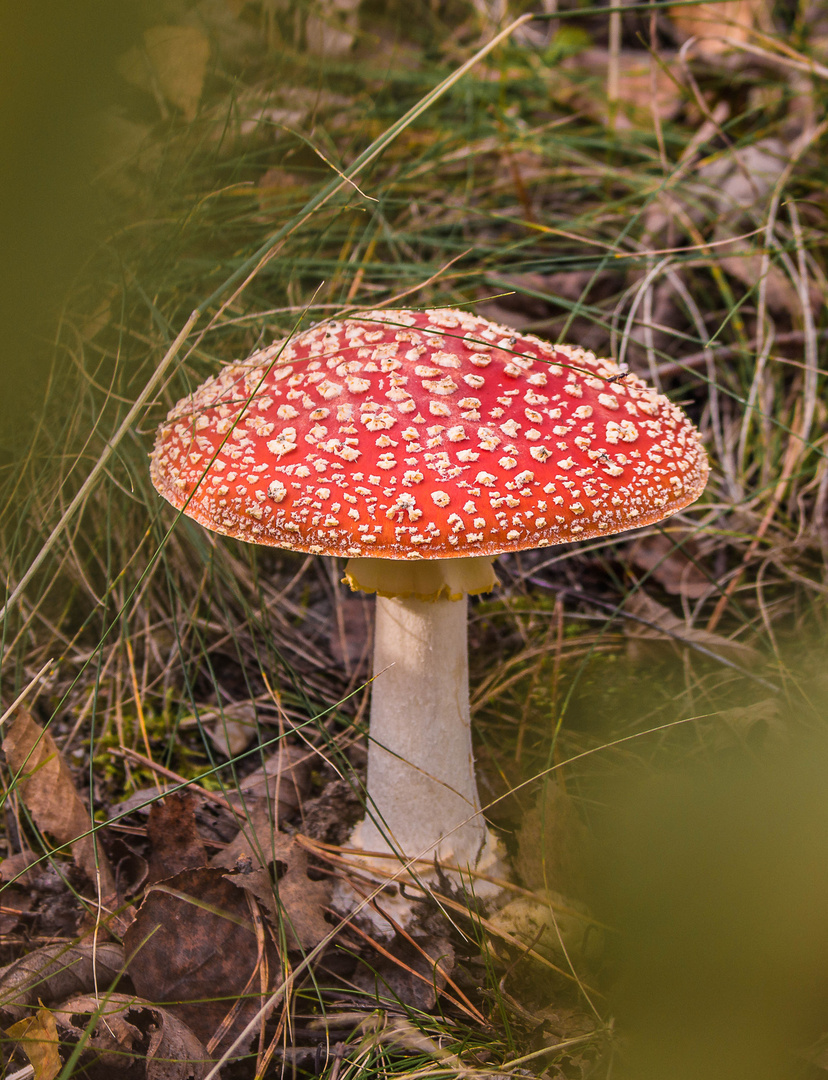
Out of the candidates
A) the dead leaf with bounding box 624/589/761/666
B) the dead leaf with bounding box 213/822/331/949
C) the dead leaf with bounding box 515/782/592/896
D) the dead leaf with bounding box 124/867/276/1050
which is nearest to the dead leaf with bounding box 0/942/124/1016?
the dead leaf with bounding box 124/867/276/1050

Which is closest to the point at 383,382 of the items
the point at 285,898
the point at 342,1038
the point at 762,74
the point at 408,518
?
the point at 408,518

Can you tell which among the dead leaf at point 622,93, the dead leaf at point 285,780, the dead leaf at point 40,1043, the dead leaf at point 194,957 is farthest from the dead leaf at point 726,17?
the dead leaf at point 40,1043

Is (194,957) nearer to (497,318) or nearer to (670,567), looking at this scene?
(670,567)

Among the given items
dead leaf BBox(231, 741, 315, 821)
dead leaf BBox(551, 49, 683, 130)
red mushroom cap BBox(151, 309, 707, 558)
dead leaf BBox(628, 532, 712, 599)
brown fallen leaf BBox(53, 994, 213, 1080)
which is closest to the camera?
red mushroom cap BBox(151, 309, 707, 558)

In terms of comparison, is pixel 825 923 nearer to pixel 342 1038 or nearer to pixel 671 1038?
pixel 671 1038

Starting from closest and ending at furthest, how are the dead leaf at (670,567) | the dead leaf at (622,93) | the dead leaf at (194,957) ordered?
the dead leaf at (194,957), the dead leaf at (670,567), the dead leaf at (622,93)

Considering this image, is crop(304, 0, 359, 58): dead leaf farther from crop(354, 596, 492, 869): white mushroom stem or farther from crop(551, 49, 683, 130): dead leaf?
crop(354, 596, 492, 869): white mushroom stem

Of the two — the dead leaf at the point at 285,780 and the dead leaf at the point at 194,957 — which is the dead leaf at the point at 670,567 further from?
the dead leaf at the point at 194,957
